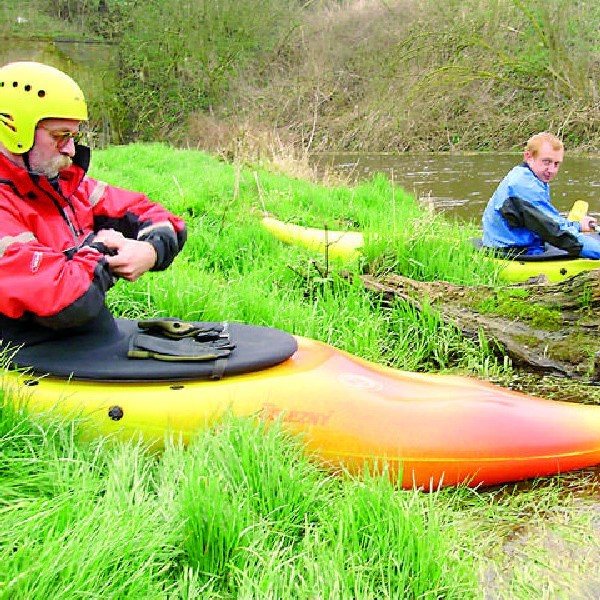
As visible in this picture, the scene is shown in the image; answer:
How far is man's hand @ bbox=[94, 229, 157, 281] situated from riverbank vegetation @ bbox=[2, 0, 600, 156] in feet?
37.7

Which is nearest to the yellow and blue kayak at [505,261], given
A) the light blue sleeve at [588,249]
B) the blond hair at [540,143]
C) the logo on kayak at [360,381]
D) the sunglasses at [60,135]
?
the light blue sleeve at [588,249]

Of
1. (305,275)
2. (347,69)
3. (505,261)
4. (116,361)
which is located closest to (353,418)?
(116,361)

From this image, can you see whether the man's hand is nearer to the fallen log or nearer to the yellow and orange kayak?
the yellow and orange kayak

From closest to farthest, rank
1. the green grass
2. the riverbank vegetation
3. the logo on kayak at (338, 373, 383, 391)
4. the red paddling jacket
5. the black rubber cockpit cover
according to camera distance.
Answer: the red paddling jacket < the black rubber cockpit cover < the logo on kayak at (338, 373, 383, 391) < the green grass < the riverbank vegetation

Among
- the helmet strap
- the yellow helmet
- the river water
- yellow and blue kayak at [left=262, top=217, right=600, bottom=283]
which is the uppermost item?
the yellow helmet

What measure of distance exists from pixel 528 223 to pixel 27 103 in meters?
3.76

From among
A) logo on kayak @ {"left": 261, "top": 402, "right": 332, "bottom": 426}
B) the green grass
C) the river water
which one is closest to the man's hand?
logo on kayak @ {"left": 261, "top": 402, "right": 332, "bottom": 426}

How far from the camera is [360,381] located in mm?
2674

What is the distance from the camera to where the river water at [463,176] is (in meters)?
9.45

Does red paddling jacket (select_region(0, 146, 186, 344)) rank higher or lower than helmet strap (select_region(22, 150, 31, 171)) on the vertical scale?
lower

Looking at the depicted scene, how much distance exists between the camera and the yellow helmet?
7.52 ft

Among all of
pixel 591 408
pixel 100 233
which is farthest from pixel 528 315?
pixel 100 233

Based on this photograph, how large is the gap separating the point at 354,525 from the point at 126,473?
0.68m

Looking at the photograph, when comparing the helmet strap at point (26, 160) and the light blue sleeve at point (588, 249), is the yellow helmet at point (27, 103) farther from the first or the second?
the light blue sleeve at point (588, 249)
